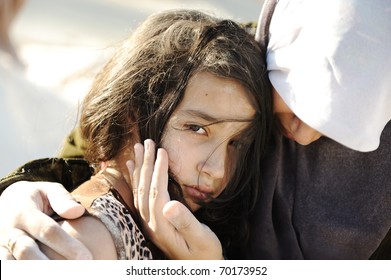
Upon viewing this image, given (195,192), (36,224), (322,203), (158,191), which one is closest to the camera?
(36,224)

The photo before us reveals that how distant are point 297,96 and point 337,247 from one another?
358 millimetres

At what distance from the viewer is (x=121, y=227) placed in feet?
3.70

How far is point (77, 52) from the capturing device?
7.48 ft

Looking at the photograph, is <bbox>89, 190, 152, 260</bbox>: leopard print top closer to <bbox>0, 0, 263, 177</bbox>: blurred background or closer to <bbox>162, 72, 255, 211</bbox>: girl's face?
<bbox>162, 72, 255, 211</bbox>: girl's face

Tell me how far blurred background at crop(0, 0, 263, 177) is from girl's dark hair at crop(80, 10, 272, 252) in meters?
0.33

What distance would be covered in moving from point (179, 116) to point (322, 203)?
39cm

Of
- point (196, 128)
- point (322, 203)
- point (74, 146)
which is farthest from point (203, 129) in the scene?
point (74, 146)

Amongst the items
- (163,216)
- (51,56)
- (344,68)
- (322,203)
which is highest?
(344,68)

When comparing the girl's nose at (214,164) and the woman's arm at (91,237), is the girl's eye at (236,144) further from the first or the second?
the woman's arm at (91,237)

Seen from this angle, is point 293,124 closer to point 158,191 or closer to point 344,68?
point 344,68

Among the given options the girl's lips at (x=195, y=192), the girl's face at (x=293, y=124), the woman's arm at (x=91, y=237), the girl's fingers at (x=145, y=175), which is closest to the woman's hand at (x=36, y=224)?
the woman's arm at (x=91, y=237)

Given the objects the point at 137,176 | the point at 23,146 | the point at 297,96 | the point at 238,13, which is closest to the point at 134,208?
the point at 137,176
